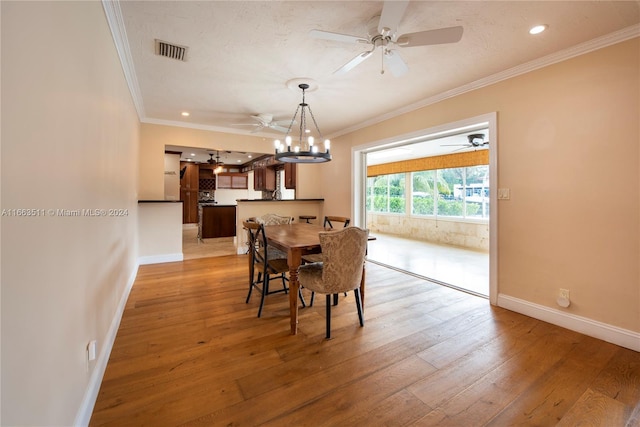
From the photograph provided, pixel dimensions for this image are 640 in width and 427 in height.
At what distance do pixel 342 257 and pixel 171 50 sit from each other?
7.88 feet

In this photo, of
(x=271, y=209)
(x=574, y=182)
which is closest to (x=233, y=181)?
(x=271, y=209)

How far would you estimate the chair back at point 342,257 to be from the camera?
7.23 feet

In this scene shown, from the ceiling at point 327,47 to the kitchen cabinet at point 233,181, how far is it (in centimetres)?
626

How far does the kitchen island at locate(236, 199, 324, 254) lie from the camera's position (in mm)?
5504

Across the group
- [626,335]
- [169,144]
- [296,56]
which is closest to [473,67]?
[296,56]

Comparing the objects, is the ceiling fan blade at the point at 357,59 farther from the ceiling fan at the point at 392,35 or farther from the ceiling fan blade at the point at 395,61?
the ceiling fan blade at the point at 395,61

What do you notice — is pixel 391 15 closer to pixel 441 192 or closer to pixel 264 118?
pixel 264 118

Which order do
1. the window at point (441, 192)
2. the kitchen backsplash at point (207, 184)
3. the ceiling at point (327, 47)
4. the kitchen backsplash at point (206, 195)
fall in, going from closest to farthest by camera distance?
the ceiling at point (327, 47) → the window at point (441, 192) → the kitchen backsplash at point (206, 195) → the kitchen backsplash at point (207, 184)

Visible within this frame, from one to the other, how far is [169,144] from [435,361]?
16.5 ft

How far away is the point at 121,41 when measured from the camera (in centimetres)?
230

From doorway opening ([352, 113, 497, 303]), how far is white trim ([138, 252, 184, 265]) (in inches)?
128

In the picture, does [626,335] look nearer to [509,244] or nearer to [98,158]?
[509,244]

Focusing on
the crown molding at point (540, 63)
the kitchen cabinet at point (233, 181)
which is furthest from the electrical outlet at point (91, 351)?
the kitchen cabinet at point (233, 181)

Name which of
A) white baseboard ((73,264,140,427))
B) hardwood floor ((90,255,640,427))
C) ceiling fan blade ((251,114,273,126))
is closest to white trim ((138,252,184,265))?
hardwood floor ((90,255,640,427))
